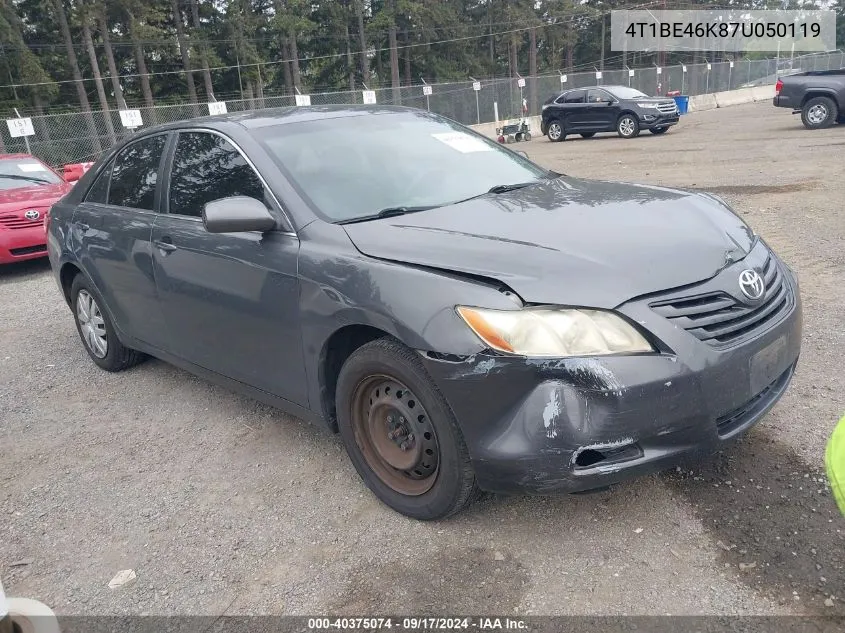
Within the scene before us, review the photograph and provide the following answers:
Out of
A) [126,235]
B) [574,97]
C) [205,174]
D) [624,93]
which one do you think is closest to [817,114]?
[624,93]

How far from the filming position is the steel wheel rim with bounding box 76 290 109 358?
4898 millimetres

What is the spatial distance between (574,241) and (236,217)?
1457 mm

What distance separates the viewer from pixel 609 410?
2273 millimetres

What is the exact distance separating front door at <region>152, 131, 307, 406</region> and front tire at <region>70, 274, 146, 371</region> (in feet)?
3.40

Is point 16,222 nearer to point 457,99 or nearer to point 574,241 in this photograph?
point 574,241

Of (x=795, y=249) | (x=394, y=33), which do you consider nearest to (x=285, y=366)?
(x=795, y=249)

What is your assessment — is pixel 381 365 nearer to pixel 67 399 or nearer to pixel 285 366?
pixel 285 366

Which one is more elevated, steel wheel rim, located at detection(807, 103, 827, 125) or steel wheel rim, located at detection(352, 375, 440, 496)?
steel wheel rim, located at detection(352, 375, 440, 496)

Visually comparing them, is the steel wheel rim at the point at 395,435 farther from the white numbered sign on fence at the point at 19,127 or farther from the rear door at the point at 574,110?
the rear door at the point at 574,110

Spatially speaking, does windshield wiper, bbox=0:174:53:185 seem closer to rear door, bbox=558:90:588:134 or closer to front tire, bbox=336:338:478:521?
front tire, bbox=336:338:478:521

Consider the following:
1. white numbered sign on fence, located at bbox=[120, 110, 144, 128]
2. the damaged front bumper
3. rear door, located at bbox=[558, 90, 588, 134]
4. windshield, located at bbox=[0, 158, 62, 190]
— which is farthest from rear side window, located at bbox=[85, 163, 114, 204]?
rear door, located at bbox=[558, 90, 588, 134]

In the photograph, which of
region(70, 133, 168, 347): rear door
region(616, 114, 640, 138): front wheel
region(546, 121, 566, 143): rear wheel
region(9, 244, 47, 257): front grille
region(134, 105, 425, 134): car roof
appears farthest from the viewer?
region(546, 121, 566, 143): rear wheel

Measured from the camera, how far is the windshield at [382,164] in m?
3.23

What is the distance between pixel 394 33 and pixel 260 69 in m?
10.6
